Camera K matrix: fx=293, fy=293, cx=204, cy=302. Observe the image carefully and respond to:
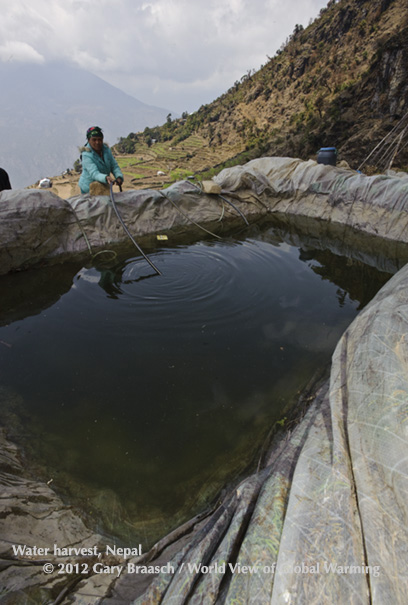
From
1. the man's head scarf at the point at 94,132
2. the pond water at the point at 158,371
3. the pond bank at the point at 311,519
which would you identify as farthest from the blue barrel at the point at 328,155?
the pond bank at the point at 311,519

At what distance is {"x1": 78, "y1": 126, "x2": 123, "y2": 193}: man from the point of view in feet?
17.0

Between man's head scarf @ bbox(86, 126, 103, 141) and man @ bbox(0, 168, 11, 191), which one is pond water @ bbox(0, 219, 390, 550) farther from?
man's head scarf @ bbox(86, 126, 103, 141)

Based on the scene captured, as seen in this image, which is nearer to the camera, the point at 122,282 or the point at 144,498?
the point at 144,498

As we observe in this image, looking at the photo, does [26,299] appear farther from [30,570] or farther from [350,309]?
[350,309]

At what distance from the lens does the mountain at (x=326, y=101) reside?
1076cm

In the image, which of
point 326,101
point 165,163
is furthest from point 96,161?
point 326,101

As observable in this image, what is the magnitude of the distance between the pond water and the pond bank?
20 centimetres

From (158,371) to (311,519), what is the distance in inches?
64.8

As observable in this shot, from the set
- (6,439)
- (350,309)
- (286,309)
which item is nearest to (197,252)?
(286,309)

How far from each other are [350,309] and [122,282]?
2920 millimetres

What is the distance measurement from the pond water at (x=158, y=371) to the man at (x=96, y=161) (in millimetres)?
2053

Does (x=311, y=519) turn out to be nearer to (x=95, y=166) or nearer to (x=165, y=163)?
(x=95, y=166)

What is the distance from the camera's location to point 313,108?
50.9 ft

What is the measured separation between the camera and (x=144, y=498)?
5.61 feet
